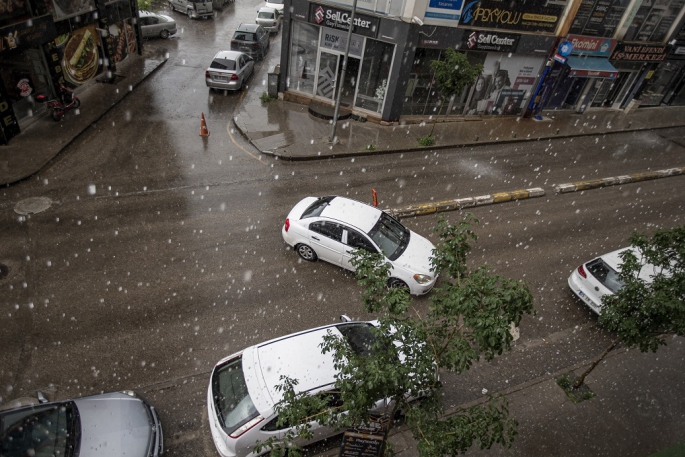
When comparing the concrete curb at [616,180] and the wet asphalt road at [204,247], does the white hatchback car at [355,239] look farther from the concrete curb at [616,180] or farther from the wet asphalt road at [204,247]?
the concrete curb at [616,180]

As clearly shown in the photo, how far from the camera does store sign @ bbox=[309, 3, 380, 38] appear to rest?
54.7ft

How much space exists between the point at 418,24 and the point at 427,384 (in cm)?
1531

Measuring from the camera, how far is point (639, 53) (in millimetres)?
21953

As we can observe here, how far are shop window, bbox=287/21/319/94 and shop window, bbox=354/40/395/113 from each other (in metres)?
2.39

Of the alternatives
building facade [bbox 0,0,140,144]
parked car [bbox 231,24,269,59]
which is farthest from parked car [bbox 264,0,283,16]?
building facade [bbox 0,0,140,144]

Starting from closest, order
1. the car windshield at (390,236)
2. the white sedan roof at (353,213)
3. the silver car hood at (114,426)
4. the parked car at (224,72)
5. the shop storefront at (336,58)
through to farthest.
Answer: the silver car hood at (114,426) → the car windshield at (390,236) → the white sedan roof at (353,213) → the shop storefront at (336,58) → the parked car at (224,72)

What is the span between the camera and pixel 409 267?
9.56 meters

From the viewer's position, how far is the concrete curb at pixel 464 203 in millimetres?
12766

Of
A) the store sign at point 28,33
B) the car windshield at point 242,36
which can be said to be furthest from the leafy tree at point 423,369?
the car windshield at point 242,36

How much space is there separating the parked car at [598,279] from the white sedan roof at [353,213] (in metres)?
5.43

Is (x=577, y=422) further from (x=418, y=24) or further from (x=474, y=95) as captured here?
(x=474, y=95)

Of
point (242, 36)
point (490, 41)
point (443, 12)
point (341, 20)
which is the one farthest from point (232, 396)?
Result: point (242, 36)

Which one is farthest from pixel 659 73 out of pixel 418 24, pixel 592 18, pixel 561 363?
pixel 561 363

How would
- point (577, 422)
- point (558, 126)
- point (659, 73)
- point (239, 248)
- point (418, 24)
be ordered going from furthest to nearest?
point (659, 73), point (558, 126), point (418, 24), point (239, 248), point (577, 422)
